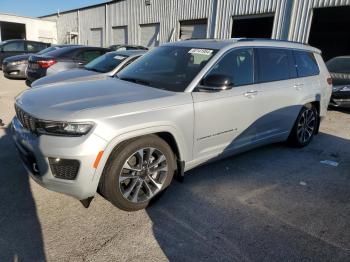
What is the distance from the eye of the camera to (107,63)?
7.30m

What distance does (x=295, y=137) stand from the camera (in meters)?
5.21

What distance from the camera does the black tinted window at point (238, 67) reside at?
367 centimetres

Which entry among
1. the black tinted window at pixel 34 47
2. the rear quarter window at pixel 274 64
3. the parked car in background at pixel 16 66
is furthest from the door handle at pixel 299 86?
the black tinted window at pixel 34 47

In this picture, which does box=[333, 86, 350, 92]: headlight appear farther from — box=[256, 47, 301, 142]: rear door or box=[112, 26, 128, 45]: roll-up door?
box=[112, 26, 128, 45]: roll-up door

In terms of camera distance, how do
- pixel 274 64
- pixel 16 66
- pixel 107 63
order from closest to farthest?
pixel 274 64, pixel 107 63, pixel 16 66

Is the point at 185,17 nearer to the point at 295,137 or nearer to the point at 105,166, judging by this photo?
the point at 295,137

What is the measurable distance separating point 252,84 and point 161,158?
1717 mm

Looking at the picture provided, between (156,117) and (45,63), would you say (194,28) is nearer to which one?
(45,63)

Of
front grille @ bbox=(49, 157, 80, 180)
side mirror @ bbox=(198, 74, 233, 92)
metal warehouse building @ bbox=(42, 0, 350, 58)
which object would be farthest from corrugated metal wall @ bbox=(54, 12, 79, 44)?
front grille @ bbox=(49, 157, 80, 180)

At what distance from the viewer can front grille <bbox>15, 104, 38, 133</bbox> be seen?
272 cm

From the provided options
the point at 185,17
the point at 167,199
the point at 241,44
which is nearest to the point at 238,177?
the point at 167,199

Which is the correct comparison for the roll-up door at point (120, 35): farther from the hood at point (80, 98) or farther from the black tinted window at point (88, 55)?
the hood at point (80, 98)

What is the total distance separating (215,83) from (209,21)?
1335 cm

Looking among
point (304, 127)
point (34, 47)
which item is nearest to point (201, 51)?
point (304, 127)
